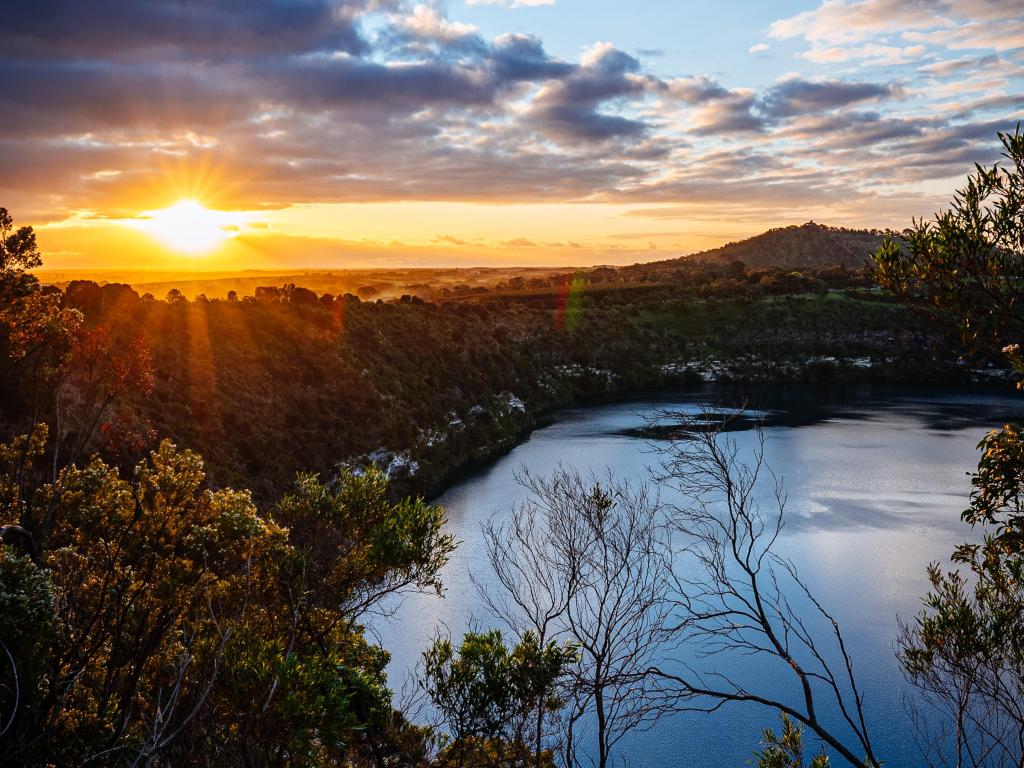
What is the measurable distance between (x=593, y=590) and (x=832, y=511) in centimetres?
2527

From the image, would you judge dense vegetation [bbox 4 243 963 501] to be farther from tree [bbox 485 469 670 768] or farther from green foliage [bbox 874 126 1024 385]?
tree [bbox 485 469 670 768]

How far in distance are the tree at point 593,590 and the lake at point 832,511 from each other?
233 centimetres

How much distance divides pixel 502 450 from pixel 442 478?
38.5 ft

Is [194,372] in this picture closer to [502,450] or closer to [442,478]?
[442,478]

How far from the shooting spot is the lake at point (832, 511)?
94.5 feet

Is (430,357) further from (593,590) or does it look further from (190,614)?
(190,614)

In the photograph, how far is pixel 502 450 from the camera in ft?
239

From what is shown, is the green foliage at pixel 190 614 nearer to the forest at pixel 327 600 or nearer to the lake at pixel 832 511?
the forest at pixel 327 600

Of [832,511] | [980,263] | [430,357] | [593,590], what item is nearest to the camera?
[980,263]

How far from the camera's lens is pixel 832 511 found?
2048 inches

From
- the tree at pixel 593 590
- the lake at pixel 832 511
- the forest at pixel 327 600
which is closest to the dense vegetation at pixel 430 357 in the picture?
the forest at pixel 327 600

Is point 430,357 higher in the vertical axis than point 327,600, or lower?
higher

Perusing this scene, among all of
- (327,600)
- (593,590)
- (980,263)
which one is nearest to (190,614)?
(327,600)

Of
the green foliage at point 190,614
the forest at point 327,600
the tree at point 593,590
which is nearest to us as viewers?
the green foliage at point 190,614
